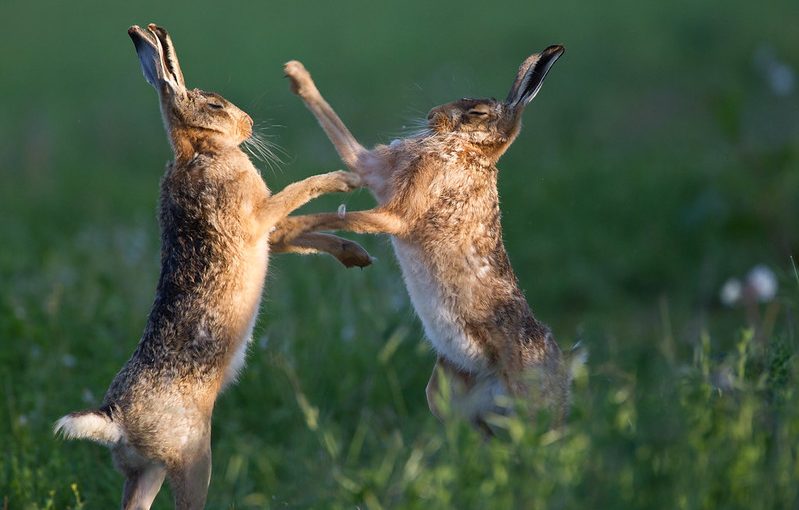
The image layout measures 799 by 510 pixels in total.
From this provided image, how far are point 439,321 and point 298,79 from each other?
1271 millimetres

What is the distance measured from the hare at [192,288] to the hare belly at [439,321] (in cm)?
33

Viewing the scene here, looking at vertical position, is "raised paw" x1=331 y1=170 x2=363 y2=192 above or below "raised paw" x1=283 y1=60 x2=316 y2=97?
below

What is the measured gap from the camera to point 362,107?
1554 centimetres

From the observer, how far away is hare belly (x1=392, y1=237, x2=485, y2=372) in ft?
18.1

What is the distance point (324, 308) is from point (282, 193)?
7.27 ft

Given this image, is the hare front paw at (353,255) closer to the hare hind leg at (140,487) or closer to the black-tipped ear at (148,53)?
the black-tipped ear at (148,53)

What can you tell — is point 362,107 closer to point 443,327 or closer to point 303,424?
point 303,424

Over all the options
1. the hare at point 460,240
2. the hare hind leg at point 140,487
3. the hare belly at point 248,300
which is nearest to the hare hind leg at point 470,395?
the hare at point 460,240

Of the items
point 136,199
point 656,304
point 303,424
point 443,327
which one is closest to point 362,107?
point 136,199

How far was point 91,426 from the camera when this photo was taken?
16.5ft

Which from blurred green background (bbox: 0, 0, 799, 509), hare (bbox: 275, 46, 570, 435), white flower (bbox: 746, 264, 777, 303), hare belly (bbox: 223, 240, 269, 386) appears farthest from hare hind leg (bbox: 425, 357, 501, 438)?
white flower (bbox: 746, 264, 777, 303)

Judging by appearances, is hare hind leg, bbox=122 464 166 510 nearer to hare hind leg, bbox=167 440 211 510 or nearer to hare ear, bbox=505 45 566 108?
hare hind leg, bbox=167 440 211 510

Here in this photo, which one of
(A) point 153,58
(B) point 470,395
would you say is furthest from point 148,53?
(B) point 470,395

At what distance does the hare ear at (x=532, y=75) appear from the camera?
5.69m
